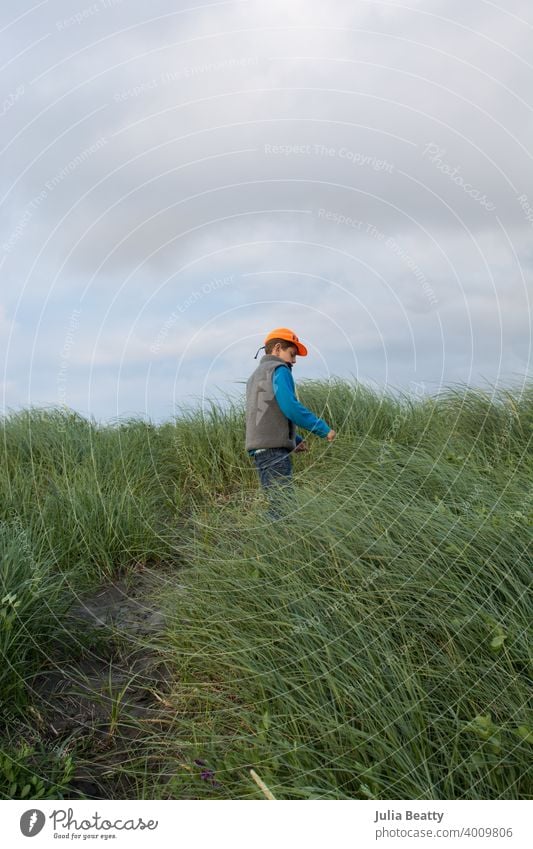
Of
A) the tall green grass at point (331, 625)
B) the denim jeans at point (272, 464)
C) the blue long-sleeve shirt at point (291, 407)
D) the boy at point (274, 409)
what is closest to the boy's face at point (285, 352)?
the boy at point (274, 409)

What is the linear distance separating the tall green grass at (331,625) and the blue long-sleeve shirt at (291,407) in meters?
0.52

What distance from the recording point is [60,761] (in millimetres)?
3418

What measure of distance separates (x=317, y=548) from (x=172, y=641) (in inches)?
42.7

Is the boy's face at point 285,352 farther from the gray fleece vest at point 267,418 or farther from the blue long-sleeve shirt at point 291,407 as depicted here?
the blue long-sleeve shirt at point 291,407

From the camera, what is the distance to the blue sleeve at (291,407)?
22.1ft

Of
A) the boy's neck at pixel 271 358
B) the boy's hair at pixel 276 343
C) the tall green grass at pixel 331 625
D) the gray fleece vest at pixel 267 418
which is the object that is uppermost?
the boy's hair at pixel 276 343

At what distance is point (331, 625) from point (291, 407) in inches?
135

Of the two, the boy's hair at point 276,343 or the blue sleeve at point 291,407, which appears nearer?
the blue sleeve at point 291,407

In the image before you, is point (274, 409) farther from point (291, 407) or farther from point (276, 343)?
point (276, 343)

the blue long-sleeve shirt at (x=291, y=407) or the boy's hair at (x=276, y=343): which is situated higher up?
the boy's hair at (x=276, y=343)

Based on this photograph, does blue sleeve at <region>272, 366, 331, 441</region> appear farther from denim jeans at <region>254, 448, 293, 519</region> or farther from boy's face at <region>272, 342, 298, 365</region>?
denim jeans at <region>254, 448, 293, 519</region>

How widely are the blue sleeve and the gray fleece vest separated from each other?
10 centimetres
